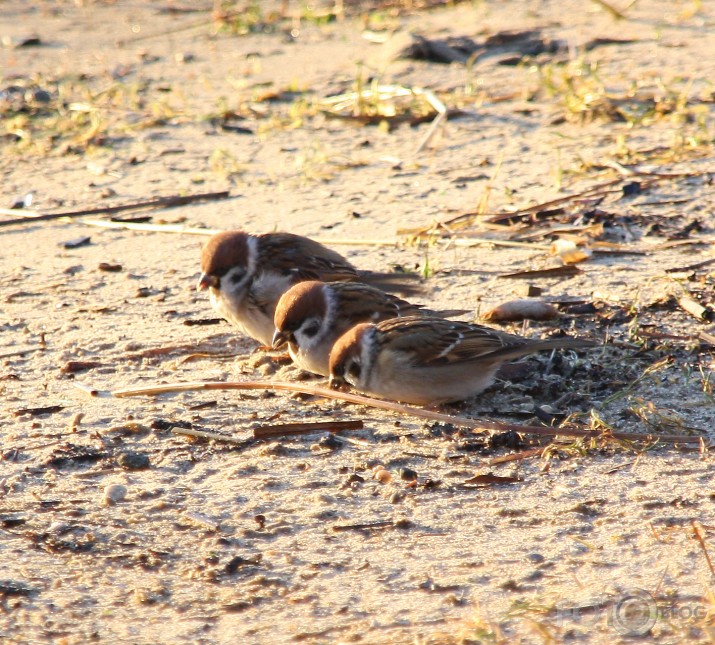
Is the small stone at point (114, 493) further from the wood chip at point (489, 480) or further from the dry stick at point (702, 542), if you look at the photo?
the dry stick at point (702, 542)

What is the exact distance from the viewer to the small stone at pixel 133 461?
161 inches

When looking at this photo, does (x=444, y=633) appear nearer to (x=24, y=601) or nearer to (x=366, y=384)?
(x=24, y=601)

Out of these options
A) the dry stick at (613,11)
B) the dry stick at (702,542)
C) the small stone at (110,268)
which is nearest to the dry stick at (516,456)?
the dry stick at (702,542)

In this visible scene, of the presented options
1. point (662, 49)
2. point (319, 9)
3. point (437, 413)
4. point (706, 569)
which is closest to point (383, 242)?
point (437, 413)

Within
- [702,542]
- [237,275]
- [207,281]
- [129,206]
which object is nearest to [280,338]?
[237,275]

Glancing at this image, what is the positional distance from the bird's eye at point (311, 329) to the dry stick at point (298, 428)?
0.58 meters

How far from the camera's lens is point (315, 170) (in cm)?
781

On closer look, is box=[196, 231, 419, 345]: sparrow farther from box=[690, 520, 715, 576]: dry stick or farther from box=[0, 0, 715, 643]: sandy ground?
box=[690, 520, 715, 576]: dry stick

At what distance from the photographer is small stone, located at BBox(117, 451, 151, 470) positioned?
409 cm

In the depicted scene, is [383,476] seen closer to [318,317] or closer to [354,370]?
[354,370]

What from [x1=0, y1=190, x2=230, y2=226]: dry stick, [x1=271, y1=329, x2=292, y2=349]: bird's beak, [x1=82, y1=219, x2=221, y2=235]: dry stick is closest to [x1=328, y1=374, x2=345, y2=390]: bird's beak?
[x1=271, y1=329, x2=292, y2=349]: bird's beak

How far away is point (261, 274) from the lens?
544 cm

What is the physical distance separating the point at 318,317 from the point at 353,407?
0.44 m

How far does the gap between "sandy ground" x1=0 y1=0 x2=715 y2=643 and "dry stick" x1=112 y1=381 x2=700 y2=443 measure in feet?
0.16
